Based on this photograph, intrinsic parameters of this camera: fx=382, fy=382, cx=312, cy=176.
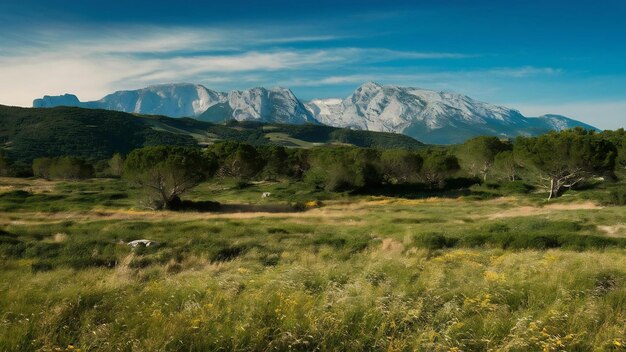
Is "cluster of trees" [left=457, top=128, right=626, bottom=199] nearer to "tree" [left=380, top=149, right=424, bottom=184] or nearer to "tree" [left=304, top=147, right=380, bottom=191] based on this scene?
"tree" [left=380, top=149, right=424, bottom=184]

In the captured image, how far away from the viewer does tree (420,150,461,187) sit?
81731mm

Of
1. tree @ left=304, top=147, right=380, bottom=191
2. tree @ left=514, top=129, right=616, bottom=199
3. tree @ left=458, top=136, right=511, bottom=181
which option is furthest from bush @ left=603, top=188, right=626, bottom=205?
tree @ left=304, top=147, right=380, bottom=191

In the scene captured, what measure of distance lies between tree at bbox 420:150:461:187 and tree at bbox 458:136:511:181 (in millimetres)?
9495

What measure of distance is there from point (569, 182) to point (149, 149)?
68315mm

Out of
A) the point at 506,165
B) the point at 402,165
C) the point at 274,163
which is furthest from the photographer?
the point at 274,163

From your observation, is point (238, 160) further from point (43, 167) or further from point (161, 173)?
point (43, 167)

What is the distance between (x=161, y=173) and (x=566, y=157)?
60.2 m

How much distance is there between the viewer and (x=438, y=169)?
81812mm

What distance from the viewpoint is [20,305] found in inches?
258

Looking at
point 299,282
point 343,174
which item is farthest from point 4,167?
point 299,282

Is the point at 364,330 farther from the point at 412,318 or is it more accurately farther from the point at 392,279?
the point at 392,279

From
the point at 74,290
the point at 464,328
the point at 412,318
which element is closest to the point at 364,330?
the point at 412,318

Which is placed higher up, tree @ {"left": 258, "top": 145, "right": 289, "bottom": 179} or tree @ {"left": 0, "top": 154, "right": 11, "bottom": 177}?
tree @ {"left": 258, "top": 145, "right": 289, "bottom": 179}

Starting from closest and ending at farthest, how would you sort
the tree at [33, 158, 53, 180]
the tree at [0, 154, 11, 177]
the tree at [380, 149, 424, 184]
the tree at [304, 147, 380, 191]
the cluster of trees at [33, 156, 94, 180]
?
the tree at [304, 147, 380, 191] → the tree at [380, 149, 424, 184] → the cluster of trees at [33, 156, 94, 180] → the tree at [0, 154, 11, 177] → the tree at [33, 158, 53, 180]
